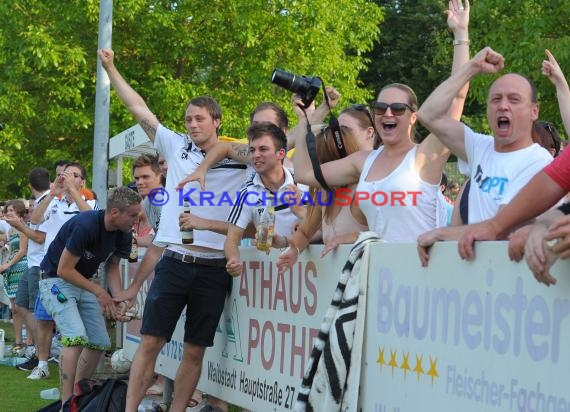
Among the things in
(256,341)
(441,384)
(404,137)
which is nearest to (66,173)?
(256,341)

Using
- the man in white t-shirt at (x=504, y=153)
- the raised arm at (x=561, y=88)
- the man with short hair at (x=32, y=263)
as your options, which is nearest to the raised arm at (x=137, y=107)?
the raised arm at (x=561, y=88)

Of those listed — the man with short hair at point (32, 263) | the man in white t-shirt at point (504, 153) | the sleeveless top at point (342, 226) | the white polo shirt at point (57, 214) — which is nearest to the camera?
the man in white t-shirt at point (504, 153)

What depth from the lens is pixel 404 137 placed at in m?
5.86

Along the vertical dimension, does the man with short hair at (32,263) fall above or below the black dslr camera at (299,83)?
below

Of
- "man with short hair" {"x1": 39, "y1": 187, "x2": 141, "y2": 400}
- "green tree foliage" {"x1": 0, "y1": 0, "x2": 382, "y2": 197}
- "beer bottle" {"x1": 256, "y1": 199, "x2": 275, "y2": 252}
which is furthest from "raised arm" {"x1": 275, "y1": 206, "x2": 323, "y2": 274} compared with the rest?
"green tree foliage" {"x1": 0, "y1": 0, "x2": 382, "y2": 197}

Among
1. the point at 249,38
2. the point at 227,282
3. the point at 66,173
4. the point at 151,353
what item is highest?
the point at 249,38

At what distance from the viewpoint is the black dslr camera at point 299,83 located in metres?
6.67

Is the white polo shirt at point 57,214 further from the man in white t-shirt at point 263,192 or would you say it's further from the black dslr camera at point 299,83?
the black dslr camera at point 299,83

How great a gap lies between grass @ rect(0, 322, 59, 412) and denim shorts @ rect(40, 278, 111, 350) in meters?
0.92

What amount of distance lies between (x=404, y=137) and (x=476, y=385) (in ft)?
6.31

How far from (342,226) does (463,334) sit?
1887 millimetres

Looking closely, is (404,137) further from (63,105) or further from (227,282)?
(63,105)

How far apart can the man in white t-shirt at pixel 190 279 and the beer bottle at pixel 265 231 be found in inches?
23.5

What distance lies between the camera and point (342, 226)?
6.23m
